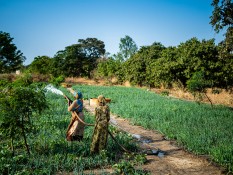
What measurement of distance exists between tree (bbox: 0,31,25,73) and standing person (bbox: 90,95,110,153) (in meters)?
51.1

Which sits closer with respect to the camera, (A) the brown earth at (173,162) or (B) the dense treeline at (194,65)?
(A) the brown earth at (173,162)

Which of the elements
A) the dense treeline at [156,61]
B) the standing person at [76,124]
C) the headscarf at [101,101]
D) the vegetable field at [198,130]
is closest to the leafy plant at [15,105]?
the headscarf at [101,101]

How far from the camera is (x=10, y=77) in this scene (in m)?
36.1

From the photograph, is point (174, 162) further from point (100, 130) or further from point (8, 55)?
point (8, 55)

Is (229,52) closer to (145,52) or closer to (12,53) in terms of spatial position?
(145,52)

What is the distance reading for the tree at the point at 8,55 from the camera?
175 feet

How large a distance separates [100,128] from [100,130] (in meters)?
0.06

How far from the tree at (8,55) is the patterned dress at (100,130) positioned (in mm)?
51091

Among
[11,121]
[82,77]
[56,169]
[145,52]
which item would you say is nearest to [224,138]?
[56,169]

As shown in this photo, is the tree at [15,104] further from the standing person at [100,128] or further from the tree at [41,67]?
the tree at [41,67]

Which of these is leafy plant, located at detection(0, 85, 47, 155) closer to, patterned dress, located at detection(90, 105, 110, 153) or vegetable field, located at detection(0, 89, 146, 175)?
vegetable field, located at detection(0, 89, 146, 175)

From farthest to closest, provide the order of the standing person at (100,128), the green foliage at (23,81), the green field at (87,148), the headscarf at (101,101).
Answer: the green foliage at (23,81), the headscarf at (101,101), the standing person at (100,128), the green field at (87,148)

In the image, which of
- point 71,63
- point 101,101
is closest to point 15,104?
point 101,101

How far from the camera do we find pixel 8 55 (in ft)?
178
